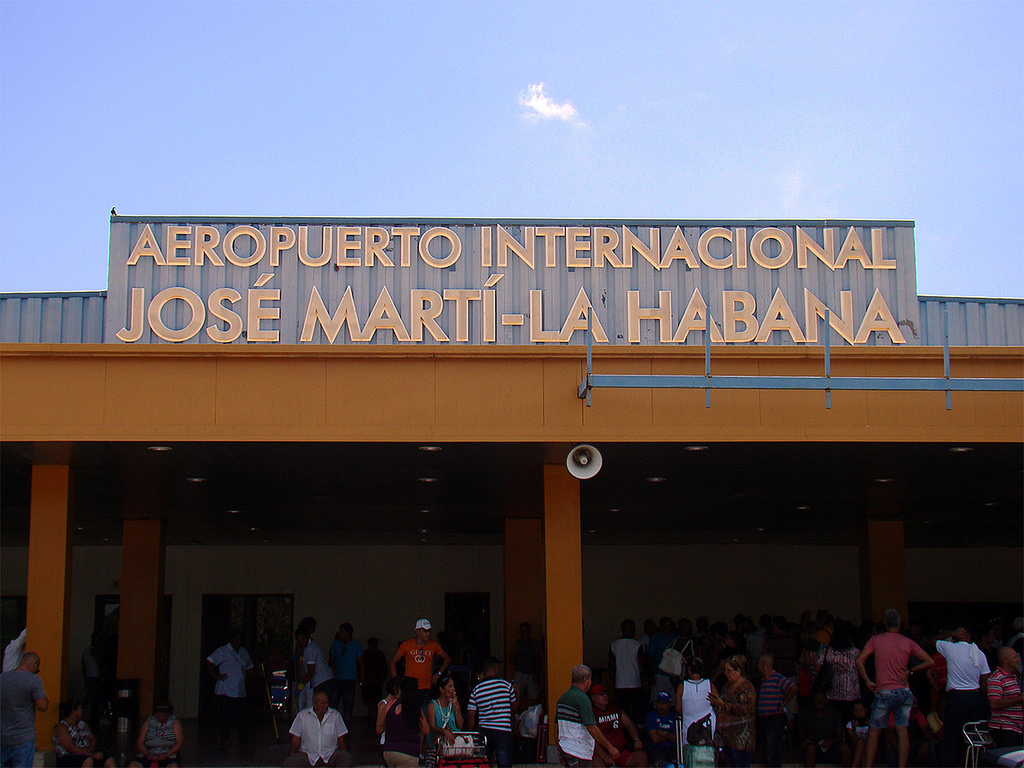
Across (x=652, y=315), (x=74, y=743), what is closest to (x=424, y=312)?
(x=652, y=315)

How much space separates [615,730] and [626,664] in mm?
3256

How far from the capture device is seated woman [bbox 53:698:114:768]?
34.5 ft

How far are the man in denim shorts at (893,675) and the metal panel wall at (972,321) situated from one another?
5.62 m

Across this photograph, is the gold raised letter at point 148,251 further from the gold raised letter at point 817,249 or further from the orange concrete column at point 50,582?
the gold raised letter at point 817,249

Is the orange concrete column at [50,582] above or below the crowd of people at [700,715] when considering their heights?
above

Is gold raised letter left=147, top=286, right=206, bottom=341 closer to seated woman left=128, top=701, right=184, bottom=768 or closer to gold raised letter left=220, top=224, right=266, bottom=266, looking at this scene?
gold raised letter left=220, top=224, right=266, bottom=266

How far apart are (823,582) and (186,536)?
545 inches

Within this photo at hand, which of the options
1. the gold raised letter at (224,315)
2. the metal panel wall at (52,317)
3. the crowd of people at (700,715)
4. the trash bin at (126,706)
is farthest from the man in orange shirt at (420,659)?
the trash bin at (126,706)

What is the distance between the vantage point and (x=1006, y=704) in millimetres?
10328

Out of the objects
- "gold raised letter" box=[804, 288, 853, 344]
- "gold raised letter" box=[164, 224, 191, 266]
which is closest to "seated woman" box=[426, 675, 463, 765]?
"gold raised letter" box=[164, 224, 191, 266]

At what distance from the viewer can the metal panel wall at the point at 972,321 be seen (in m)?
15.1

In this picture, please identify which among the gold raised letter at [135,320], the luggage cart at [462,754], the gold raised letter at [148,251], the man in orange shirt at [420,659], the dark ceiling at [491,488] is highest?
the gold raised letter at [148,251]

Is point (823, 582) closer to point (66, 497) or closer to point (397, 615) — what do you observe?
point (397, 615)

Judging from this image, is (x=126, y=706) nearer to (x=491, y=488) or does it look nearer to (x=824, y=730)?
(x=491, y=488)
